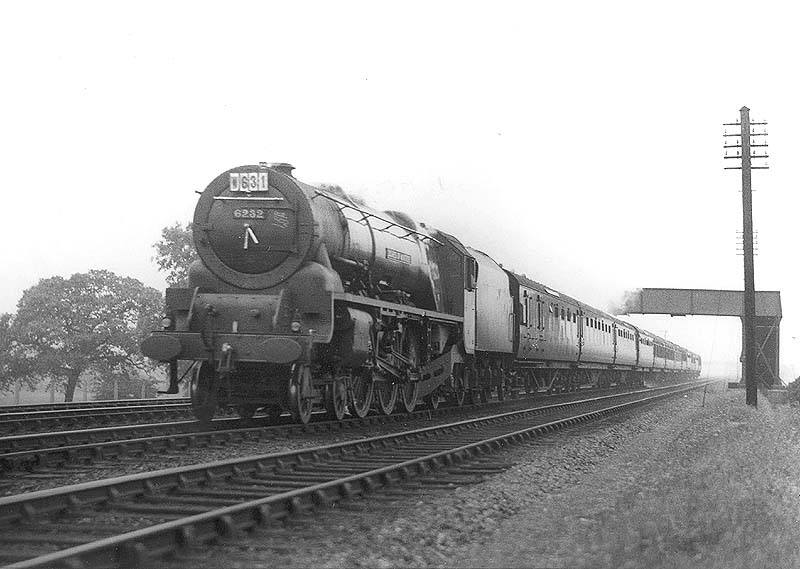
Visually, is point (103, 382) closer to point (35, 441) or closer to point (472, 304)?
point (472, 304)

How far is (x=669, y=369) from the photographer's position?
5500 cm

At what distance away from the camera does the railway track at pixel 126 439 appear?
8344mm

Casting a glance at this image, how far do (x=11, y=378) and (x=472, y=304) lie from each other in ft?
70.0

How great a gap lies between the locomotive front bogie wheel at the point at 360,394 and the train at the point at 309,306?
0.09 ft

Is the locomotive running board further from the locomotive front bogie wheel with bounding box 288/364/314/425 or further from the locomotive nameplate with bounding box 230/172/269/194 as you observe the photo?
the locomotive nameplate with bounding box 230/172/269/194

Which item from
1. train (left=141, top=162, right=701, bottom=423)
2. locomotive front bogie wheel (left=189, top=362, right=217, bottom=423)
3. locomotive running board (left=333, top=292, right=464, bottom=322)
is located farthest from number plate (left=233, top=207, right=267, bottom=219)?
locomotive front bogie wheel (left=189, top=362, right=217, bottom=423)

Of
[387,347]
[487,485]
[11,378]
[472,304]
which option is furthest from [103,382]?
[487,485]

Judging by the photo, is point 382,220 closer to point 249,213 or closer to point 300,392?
point 249,213

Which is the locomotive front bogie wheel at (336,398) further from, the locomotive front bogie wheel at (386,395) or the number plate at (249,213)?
the number plate at (249,213)

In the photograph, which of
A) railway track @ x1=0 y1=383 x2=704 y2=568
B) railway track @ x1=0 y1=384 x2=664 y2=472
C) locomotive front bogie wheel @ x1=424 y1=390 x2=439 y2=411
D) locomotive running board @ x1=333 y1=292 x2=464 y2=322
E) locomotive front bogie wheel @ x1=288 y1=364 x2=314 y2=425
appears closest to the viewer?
railway track @ x1=0 y1=383 x2=704 y2=568

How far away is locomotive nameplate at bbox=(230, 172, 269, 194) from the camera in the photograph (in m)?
11.9

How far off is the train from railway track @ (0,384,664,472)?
314 millimetres

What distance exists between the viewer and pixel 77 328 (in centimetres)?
3269

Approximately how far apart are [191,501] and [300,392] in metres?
5.22
